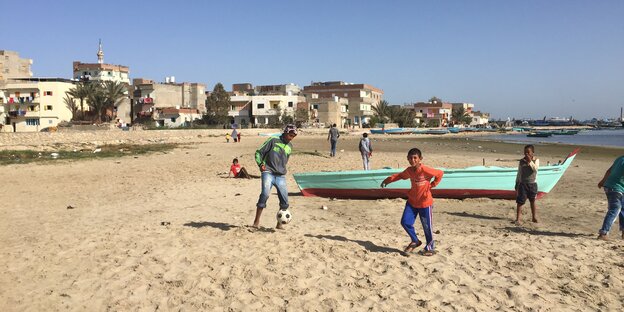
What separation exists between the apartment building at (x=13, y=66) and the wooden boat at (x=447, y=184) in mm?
80295

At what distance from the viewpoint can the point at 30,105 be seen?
6388 centimetres

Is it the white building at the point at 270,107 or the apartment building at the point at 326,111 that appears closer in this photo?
the white building at the point at 270,107

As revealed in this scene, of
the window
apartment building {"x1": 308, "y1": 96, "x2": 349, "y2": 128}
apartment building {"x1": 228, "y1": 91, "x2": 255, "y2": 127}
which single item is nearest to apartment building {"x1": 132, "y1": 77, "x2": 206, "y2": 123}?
apartment building {"x1": 228, "y1": 91, "x2": 255, "y2": 127}

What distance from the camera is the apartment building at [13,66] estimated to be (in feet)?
245

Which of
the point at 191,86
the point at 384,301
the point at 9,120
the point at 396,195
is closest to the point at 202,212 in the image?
the point at 396,195

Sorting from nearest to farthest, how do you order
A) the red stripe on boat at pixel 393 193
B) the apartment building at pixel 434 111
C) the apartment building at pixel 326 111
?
the red stripe on boat at pixel 393 193
the apartment building at pixel 326 111
the apartment building at pixel 434 111

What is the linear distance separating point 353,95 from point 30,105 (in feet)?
191

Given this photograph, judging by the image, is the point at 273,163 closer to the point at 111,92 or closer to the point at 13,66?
the point at 111,92

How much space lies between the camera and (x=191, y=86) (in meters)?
85.0

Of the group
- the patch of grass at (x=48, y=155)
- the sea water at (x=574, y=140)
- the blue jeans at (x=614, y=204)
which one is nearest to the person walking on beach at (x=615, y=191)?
the blue jeans at (x=614, y=204)

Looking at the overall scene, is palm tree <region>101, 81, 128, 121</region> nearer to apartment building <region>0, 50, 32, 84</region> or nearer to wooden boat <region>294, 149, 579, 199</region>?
apartment building <region>0, 50, 32, 84</region>

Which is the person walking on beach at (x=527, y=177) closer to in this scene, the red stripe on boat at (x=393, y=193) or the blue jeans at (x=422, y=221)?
the red stripe on boat at (x=393, y=193)

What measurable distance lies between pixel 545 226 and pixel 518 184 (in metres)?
0.92

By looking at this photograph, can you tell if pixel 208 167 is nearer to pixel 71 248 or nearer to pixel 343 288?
pixel 71 248
